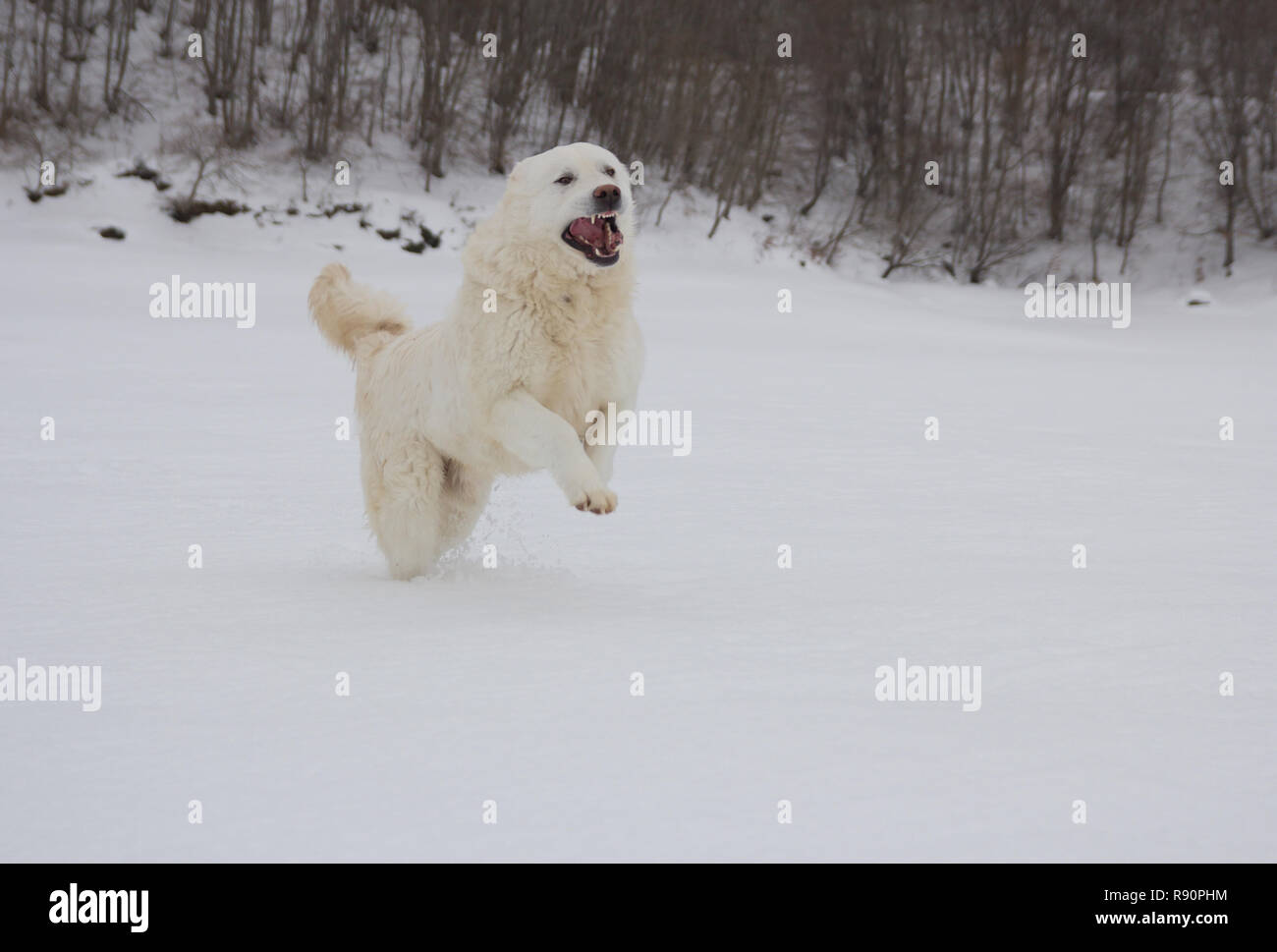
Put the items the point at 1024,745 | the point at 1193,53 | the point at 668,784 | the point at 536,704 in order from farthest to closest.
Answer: the point at 1193,53
the point at 536,704
the point at 1024,745
the point at 668,784

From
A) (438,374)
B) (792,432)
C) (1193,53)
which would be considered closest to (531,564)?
(438,374)

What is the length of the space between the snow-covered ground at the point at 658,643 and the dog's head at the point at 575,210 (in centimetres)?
119

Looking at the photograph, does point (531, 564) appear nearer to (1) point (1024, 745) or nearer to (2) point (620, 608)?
(2) point (620, 608)

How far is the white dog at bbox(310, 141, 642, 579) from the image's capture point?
13.4 feet

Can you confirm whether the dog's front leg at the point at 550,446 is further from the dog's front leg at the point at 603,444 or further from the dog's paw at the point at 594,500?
the dog's front leg at the point at 603,444

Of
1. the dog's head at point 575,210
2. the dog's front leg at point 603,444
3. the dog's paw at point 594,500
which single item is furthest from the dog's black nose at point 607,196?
the dog's paw at point 594,500

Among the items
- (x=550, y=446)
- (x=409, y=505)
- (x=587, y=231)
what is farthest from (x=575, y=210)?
(x=409, y=505)

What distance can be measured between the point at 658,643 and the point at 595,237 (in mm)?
1487

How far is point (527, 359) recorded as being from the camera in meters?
4.12

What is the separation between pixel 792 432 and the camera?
9055 mm

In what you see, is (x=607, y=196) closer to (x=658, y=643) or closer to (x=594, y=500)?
(x=594, y=500)

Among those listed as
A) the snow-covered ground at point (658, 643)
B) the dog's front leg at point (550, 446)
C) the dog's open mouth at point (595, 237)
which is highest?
the dog's open mouth at point (595, 237)

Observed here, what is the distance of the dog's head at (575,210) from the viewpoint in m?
4.09

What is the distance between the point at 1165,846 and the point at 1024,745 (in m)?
0.50
